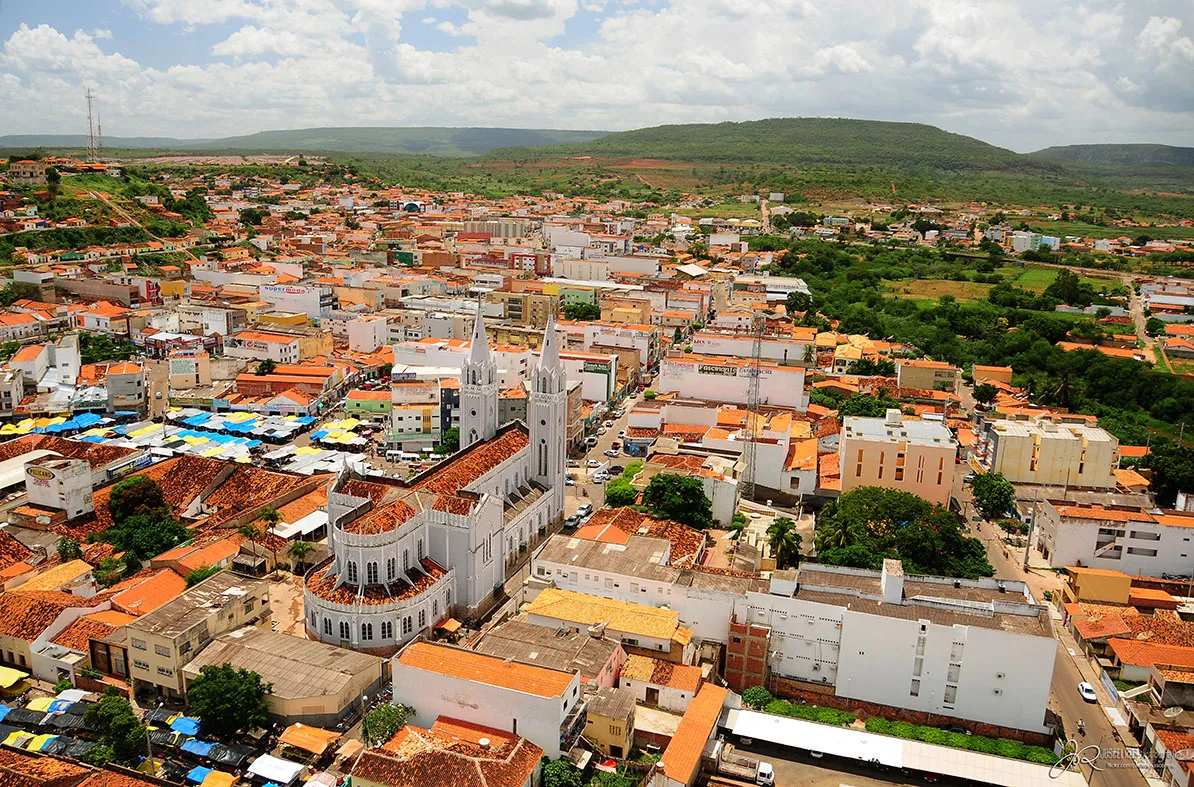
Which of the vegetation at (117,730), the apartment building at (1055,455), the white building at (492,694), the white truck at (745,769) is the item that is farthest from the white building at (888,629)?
the apartment building at (1055,455)

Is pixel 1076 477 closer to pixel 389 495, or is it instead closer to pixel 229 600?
pixel 389 495

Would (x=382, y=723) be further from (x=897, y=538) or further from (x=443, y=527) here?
(x=897, y=538)

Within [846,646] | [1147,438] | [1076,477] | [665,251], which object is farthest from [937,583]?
[665,251]

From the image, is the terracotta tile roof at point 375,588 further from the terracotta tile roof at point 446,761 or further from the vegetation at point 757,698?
the vegetation at point 757,698

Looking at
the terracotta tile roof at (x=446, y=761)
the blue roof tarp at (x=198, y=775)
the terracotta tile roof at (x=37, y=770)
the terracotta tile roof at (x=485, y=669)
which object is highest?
the terracotta tile roof at (x=485, y=669)

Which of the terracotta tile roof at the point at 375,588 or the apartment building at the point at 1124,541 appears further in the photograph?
the apartment building at the point at 1124,541

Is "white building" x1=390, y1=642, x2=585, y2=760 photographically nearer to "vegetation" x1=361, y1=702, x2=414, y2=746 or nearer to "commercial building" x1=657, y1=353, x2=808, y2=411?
"vegetation" x1=361, y1=702, x2=414, y2=746
